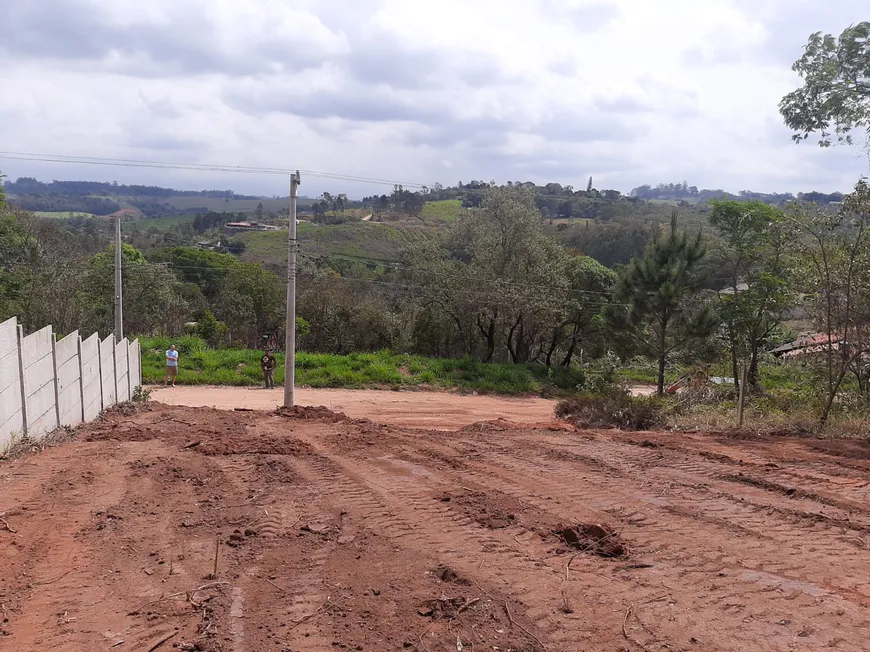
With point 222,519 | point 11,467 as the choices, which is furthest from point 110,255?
point 222,519

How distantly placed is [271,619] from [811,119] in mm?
13803

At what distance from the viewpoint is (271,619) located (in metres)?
4.56

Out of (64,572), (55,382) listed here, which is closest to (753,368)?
(55,382)

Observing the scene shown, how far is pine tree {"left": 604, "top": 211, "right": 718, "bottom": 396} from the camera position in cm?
2375

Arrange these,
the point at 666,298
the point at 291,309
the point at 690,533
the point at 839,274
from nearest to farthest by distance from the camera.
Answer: the point at 690,533 < the point at 839,274 < the point at 291,309 < the point at 666,298

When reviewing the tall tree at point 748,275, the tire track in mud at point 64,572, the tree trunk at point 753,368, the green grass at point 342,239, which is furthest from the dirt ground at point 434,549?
the green grass at point 342,239

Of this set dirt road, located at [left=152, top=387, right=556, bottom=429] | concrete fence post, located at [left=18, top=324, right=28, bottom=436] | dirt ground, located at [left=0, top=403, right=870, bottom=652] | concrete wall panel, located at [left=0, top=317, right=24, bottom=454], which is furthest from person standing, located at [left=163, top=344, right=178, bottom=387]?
concrete wall panel, located at [left=0, top=317, right=24, bottom=454]

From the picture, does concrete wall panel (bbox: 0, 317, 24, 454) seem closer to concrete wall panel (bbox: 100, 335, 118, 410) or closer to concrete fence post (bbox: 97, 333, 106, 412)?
concrete fence post (bbox: 97, 333, 106, 412)

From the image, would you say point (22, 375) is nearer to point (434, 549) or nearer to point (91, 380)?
point (91, 380)

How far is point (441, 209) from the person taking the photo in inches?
3324

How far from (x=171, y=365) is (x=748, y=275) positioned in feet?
Answer: 67.5

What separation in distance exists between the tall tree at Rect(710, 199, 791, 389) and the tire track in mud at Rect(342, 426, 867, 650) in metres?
16.4

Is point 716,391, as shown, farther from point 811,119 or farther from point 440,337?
point 440,337

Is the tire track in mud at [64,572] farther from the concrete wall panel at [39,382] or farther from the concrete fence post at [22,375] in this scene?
the concrete wall panel at [39,382]
